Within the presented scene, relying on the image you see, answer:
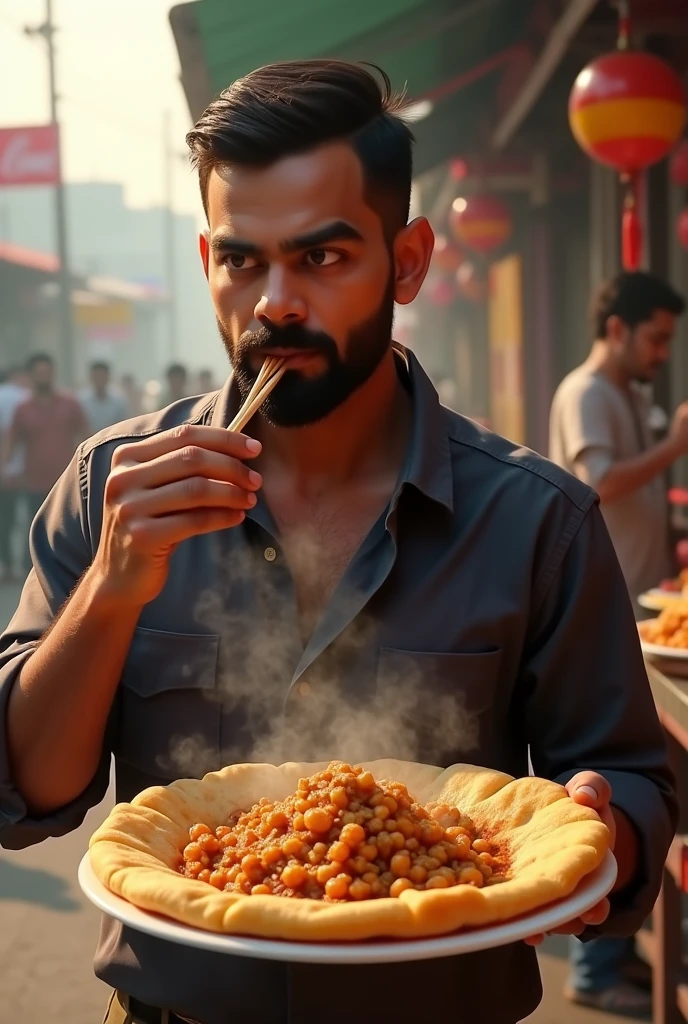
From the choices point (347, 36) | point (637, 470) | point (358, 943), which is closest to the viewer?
point (358, 943)

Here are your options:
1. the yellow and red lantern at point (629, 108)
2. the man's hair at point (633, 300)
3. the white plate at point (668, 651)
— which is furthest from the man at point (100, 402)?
the white plate at point (668, 651)

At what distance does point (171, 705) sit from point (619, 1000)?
8.64 ft

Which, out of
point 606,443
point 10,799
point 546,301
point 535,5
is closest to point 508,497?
point 10,799

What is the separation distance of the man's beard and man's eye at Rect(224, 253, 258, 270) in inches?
4.0

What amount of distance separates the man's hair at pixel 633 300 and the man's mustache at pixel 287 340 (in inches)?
131

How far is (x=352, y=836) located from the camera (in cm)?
154

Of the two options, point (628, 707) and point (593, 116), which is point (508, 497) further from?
point (593, 116)

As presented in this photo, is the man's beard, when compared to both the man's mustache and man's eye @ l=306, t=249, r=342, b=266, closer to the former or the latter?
the man's mustache

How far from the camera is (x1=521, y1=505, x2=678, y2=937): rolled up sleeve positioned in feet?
6.25

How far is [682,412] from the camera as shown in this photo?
4.90m

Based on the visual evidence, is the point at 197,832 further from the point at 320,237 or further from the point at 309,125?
the point at 309,125

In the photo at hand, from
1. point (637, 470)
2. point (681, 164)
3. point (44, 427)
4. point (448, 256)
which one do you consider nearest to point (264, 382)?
point (637, 470)

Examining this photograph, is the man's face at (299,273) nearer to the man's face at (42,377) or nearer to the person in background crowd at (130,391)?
the man's face at (42,377)

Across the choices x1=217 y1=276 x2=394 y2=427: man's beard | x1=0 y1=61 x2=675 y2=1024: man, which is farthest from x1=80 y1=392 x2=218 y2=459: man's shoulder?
x1=217 y1=276 x2=394 y2=427: man's beard
